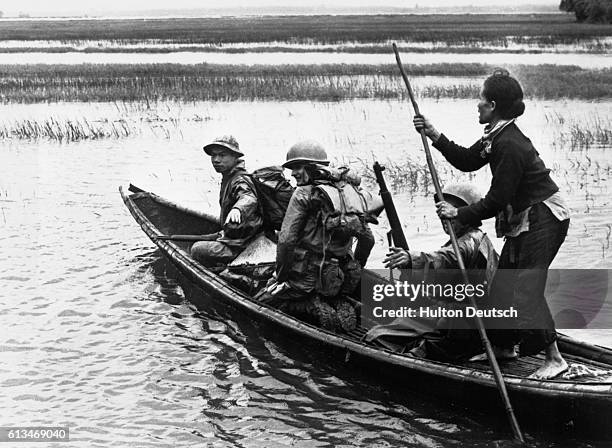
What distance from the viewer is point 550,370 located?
5922mm

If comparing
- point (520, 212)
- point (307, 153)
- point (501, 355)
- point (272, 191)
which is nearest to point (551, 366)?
point (501, 355)

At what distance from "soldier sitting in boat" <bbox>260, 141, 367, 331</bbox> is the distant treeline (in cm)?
5164

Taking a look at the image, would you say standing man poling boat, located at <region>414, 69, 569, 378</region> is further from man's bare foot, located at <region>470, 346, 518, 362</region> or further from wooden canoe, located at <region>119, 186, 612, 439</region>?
man's bare foot, located at <region>470, 346, 518, 362</region>

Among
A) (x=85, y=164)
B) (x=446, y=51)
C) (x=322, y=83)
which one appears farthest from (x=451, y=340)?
(x=446, y=51)

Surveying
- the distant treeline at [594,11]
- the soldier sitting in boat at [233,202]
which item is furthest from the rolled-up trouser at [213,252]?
the distant treeline at [594,11]

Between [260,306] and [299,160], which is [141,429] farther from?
[299,160]

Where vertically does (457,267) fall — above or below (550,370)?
above

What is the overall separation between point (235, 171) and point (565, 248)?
473cm

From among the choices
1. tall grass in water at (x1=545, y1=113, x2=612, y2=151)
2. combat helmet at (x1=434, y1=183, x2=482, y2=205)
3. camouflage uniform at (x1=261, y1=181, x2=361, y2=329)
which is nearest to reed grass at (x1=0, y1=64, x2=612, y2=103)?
tall grass in water at (x1=545, y1=113, x2=612, y2=151)

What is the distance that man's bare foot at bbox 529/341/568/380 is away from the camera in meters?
5.89

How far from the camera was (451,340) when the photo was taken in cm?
638

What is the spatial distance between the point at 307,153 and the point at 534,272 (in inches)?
89.8

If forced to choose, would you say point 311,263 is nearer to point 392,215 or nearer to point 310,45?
point 392,215

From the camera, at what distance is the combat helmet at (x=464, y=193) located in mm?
6355
